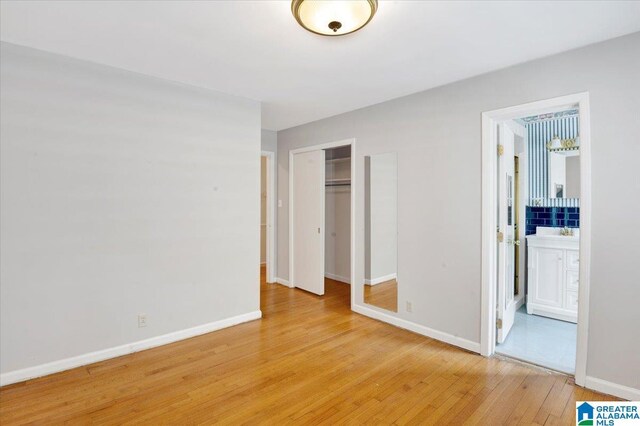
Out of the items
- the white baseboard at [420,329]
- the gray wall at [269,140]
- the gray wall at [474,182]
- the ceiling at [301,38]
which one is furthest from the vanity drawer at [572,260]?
the gray wall at [269,140]

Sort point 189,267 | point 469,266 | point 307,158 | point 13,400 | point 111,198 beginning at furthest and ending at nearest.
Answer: point 307,158, point 189,267, point 469,266, point 111,198, point 13,400

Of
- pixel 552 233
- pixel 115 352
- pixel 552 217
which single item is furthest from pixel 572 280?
pixel 115 352

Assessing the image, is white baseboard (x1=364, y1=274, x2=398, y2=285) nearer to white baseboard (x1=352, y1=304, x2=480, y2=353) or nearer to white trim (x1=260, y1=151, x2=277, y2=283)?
white baseboard (x1=352, y1=304, x2=480, y2=353)

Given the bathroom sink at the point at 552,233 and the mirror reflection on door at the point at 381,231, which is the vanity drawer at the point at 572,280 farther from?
the mirror reflection on door at the point at 381,231

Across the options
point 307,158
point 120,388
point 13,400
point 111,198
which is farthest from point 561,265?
point 13,400

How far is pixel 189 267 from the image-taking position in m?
3.27

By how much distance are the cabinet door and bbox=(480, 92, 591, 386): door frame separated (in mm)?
1373

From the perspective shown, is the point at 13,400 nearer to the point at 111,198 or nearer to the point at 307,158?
the point at 111,198

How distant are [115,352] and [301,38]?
9.95ft

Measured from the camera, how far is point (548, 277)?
384 cm

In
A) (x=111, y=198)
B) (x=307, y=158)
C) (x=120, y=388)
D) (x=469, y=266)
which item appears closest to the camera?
(x=120, y=388)

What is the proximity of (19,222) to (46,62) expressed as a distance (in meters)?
1.27

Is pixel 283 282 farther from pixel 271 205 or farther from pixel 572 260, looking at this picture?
pixel 572 260

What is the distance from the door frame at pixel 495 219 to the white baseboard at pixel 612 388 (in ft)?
0.15
